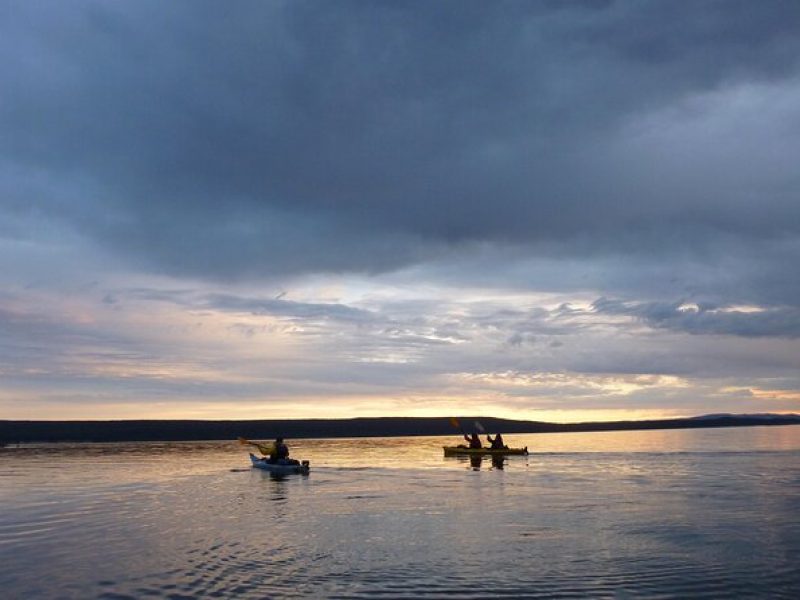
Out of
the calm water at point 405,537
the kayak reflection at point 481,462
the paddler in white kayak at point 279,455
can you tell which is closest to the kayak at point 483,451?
the kayak reflection at point 481,462

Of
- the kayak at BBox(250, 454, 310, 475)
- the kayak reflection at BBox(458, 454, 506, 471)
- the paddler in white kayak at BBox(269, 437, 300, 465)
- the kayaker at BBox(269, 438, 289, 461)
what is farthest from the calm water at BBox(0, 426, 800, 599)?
the kayak reflection at BBox(458, 454, 506, 471)

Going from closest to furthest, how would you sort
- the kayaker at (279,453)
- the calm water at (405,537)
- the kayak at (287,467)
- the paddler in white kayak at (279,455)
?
1. the calm water at (405,537)
2. the kayak at (287,467)
3. the paddler in white kayak at (279,455)
4. the kayaker at (279,453)

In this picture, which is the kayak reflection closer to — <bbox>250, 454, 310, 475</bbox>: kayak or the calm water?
the calm water

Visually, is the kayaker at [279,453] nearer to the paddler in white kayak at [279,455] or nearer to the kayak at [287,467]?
the paddler in white kayak at [279,455]

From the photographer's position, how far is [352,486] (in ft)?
159

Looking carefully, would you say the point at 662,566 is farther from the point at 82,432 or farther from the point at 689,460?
the point at 82,432

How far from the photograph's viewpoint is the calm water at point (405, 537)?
21125mm

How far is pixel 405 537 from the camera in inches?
1118

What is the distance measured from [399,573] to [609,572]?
20.2 ft

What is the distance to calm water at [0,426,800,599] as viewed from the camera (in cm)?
2112

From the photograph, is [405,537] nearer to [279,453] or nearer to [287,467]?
[287,467]

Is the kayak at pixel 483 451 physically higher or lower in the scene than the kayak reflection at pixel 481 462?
higher

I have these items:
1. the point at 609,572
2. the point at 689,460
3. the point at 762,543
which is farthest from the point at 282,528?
the point at 689,460

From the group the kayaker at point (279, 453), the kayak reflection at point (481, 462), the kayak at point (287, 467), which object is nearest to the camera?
the kayak at point (287, 467)
